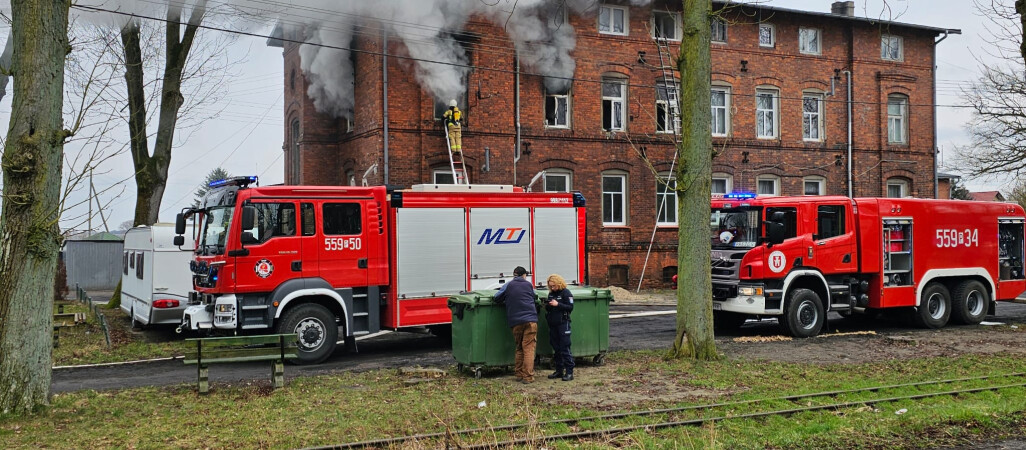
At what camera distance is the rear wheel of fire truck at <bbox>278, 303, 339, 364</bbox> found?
1263 cm

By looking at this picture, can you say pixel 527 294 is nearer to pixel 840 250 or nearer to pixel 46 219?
pixel 46 219

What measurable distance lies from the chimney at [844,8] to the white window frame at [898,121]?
11.7ft

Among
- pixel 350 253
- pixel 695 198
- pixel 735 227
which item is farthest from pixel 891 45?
pixel 350 253

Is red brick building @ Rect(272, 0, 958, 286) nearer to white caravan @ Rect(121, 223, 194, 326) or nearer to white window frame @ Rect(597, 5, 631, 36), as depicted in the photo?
white window frame @ Rect(597, 5, 631, 36)

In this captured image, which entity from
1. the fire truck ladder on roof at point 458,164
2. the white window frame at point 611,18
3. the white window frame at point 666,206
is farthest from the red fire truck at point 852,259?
the white window frame at point 611,18

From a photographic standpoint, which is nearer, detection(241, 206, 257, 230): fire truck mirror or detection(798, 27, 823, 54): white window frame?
detection(241, 206, 257, 230): fire truck mirror

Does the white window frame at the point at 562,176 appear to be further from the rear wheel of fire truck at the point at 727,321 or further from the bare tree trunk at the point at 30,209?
the bare tree trunk at the point at 30,209

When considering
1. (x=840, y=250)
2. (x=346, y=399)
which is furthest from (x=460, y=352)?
(x=840, y=250)

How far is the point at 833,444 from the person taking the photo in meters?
7.69

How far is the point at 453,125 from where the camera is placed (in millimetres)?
23844

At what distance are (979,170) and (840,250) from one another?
41.2 feet

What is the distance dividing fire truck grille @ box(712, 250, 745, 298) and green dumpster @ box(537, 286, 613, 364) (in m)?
4.15

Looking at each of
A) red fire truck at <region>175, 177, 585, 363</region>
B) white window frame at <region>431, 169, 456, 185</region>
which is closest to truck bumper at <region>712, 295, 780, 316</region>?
red fire truck at <region>175, 177, 585, 363</region>

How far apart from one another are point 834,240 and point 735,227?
1871 mm
